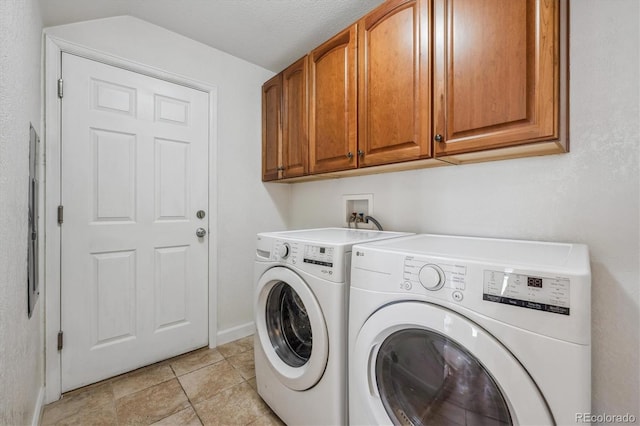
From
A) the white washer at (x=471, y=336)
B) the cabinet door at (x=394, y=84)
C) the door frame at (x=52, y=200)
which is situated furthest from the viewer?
the door frame at (x=52, y=200)

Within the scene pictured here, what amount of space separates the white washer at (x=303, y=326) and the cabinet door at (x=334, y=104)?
0.60 meters

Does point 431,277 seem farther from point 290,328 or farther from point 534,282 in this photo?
point 290,328

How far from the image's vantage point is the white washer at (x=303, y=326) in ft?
3.63

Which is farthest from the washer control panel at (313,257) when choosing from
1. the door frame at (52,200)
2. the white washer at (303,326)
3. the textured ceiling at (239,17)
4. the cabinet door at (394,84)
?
the textured ceiling at (239,17)

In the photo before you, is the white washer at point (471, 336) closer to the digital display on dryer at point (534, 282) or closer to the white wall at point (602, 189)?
the digital display on dryer at point (534, 282)

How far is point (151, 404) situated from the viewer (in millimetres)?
1505

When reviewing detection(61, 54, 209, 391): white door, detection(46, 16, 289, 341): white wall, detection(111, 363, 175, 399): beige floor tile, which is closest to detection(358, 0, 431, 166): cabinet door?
detection(46, 16, 289, 341): white wall

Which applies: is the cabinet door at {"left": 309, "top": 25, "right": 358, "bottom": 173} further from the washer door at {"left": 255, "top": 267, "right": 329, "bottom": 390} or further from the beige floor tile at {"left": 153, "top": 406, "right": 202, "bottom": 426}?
the beige floor tile at {"left": 153, "top": 406, "right": 202, "bottom": 426}

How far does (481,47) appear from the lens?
1079mm

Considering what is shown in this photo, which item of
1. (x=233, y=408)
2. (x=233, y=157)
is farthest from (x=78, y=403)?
(x=233, y=157)

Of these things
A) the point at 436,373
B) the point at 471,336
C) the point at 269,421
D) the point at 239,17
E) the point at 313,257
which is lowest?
the point at 269,421

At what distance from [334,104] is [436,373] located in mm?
1438

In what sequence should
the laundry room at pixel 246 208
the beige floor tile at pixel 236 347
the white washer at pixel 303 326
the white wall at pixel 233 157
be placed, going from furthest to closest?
the beige floor tile at pixel 236 347 < the white wall at pixel 233 157 < the white washer at pixel 303 326 < the laundry room at pixel 246 208

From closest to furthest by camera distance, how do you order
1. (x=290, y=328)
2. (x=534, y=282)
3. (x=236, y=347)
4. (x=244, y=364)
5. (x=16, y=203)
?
1. (x=534, y=282)
2. (x=16, y=203)
3. (x=290, y=328)
4. (x=244, y=364)
5. (x=236, y=347)
